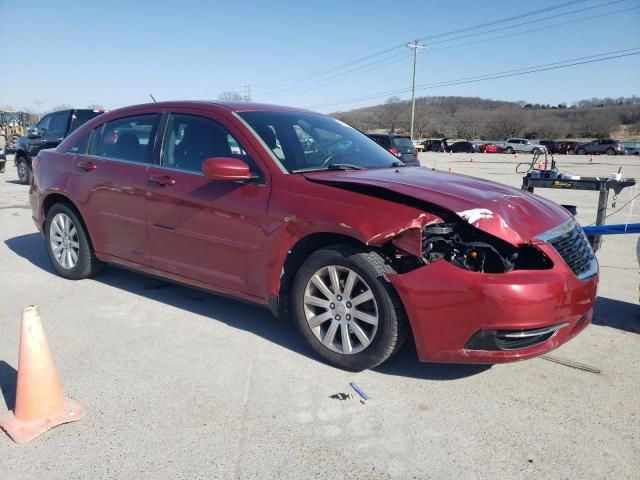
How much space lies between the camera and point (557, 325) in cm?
307

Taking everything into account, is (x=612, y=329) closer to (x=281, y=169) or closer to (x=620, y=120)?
(x=281, y=169)

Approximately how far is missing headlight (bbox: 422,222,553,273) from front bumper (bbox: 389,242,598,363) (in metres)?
0.09

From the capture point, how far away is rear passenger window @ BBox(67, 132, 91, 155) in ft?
16.8

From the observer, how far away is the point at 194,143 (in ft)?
13.9

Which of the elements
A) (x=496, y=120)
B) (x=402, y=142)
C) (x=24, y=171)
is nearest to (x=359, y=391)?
(x=24, y=171)

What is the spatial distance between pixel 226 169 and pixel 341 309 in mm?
1215

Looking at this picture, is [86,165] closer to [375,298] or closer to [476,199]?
[375,298]

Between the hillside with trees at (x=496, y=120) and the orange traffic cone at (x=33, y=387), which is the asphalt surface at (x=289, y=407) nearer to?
the orange traffic cone at (x=33, y=387)

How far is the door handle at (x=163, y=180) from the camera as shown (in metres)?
4.18

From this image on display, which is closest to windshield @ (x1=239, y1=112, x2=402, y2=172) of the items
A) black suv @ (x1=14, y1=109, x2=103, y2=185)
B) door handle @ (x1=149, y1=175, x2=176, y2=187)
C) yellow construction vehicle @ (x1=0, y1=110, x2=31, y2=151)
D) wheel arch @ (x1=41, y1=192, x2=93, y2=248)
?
door handle @ (x1=149, y1=175, x2=176, y2=187)

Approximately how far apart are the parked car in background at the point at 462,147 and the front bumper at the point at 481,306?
55955 mm

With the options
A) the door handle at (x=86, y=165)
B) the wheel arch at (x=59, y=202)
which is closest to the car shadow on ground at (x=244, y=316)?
the wheel arch at (x=59, y=202)

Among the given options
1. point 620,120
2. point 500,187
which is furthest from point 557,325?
point 620,120

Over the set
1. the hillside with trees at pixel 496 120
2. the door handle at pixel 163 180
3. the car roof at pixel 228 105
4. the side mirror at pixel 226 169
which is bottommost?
the door handle at pixel 163 180
